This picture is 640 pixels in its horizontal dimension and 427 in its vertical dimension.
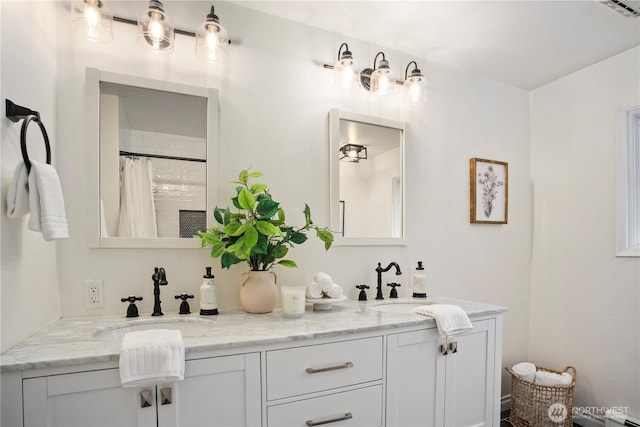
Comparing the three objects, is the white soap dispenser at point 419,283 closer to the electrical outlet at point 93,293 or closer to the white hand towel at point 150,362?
the white hand towel at point 150,362

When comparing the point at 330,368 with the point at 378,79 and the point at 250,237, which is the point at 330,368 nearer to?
the point at 250,237

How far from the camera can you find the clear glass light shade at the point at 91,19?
4.74 feet

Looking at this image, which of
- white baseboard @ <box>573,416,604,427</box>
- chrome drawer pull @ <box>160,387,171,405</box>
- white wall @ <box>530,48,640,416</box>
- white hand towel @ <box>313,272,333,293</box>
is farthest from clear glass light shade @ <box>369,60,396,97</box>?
white baseboard @ <box>573,416,604,427</box>

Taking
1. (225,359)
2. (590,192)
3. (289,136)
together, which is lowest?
(225,359)

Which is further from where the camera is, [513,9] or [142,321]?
[513,9]

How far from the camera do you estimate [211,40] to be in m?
1.64

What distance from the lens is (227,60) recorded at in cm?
178

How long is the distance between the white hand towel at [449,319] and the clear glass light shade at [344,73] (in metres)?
1.26

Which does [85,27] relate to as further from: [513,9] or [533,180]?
[533,180]

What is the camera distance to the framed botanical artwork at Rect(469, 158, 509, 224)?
2.46 metres

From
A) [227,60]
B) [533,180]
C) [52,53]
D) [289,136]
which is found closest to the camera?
[52,53]

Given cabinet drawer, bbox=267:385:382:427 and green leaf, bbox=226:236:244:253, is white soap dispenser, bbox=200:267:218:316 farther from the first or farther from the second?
cabinet drawer, bbox=267:385:382:427

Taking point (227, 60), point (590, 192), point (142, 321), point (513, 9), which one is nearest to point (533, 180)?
point (590, 192)

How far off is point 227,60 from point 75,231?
41.7 inches
